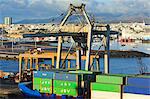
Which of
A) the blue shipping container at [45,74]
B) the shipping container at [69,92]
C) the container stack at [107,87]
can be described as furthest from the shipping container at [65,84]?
the container stack at [107,87]

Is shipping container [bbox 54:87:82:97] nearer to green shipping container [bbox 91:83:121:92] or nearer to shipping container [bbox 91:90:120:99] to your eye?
shipping container [bbox 91:90:120:99]

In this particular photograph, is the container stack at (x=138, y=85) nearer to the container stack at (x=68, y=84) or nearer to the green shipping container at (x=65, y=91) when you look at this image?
the container stack at (x=68, y=84)

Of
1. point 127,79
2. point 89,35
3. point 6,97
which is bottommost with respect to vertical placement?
point 6,97

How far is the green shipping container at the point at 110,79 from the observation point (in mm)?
21625

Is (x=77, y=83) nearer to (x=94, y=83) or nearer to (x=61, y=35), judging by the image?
(x=94, y=83)

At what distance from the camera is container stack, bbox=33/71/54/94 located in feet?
81.4

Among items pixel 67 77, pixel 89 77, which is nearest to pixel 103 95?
pixel 89 77

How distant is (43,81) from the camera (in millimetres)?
25312

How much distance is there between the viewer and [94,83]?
73.9 feet

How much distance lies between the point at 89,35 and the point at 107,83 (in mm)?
5790

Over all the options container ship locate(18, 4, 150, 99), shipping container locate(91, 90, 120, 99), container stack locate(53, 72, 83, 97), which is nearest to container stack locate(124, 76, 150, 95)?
container ship locate(18, 4, 150, 99)

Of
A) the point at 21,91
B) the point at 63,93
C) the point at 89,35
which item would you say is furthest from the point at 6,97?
the point at 89,35

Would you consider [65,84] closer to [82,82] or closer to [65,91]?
[65,91]

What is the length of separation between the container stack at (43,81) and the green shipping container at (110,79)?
342 centimetres
